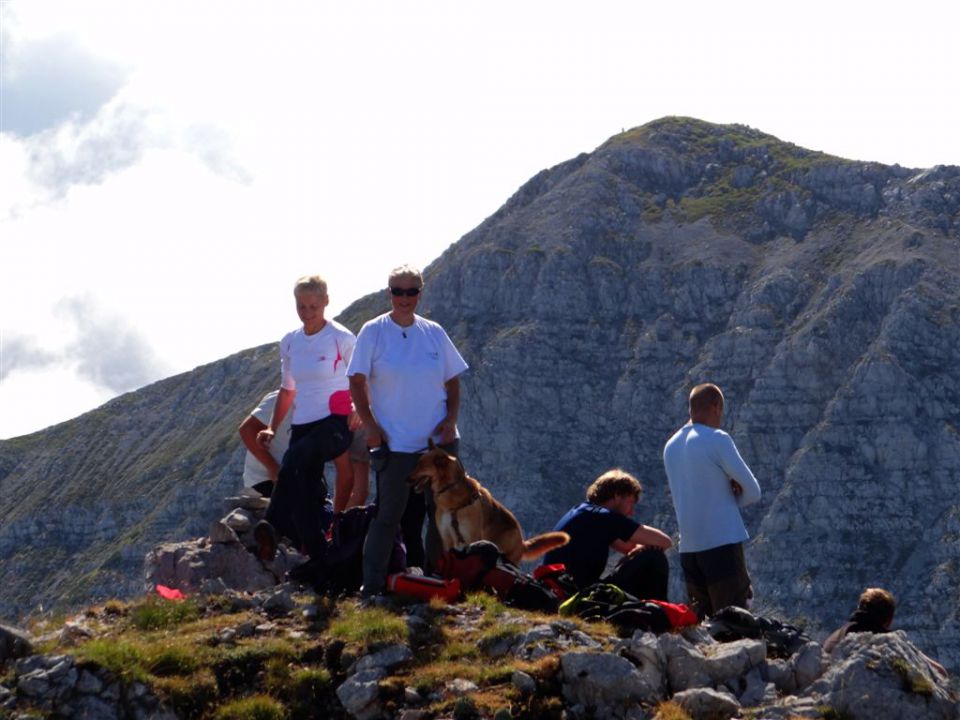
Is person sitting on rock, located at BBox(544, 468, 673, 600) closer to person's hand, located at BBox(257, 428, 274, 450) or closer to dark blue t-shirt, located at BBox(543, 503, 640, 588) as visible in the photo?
dark blue t-shirt, located at BBox(543, 503, 640, 588)

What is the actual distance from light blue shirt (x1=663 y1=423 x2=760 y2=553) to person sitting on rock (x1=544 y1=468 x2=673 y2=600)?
0.37 m

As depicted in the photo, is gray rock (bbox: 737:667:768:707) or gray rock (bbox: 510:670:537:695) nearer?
gray rock (bbox: 510:670:537:695)

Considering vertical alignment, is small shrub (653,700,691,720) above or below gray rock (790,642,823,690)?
above

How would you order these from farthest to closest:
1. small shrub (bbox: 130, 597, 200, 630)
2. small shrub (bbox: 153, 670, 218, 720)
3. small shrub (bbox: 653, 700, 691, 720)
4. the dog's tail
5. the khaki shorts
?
the khaki shorts → the dog's tail → small shrub (bbox: 130, 597, 200, 630) → small shrub (bbox: 153, 670, 218, 720) → small shrub (bbox: 653, 700, 691, 720)

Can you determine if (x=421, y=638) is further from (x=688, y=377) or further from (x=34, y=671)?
(x=688, y=377)

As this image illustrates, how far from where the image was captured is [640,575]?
1328 cm

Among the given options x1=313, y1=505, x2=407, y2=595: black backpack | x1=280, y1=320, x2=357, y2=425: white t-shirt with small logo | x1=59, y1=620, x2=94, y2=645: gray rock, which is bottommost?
x1=313, y1=505, x2=407, y2=595: black backpack

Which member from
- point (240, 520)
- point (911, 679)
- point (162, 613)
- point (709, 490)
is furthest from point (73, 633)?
point (911, 679)

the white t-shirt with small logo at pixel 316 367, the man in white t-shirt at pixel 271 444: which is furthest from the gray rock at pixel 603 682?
the man in white t-shirt at pixel 271 444

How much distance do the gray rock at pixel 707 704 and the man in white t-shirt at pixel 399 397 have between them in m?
3.98

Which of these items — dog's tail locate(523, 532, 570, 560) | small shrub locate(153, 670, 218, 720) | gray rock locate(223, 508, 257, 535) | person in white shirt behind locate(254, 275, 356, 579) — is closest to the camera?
small shrub locate(153, 670, 218, 720)

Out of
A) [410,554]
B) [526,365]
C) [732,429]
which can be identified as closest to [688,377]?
[732,429]

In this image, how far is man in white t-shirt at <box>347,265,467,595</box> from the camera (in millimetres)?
13242

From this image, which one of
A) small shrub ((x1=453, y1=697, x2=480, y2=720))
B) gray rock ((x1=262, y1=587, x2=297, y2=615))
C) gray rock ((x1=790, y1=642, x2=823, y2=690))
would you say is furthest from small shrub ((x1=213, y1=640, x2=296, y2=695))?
gray rock ((x1=790, y1=642, x2=823, y2=690))
